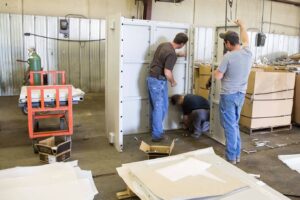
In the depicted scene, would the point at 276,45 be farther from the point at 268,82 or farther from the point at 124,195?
the point at 124,195

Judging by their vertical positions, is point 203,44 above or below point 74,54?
above

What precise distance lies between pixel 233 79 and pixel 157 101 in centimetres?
117

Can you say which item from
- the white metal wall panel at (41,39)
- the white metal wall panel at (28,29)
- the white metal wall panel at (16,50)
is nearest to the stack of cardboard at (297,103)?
the white metal wall panel at (41,39)

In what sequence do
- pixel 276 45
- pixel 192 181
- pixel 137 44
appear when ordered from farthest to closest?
pixel 276 45
pixel 137 44
pixel 192 181

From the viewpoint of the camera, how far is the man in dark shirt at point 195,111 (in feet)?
13.8

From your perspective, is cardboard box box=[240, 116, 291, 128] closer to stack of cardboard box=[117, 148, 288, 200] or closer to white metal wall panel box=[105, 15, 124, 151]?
white metal wall panel box=[105, 15, 124, 151]

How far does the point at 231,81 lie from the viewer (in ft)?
10.2

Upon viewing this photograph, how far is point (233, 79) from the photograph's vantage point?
10.1ft

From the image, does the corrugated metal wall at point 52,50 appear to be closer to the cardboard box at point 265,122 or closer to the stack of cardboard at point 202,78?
the stack of cardboard at point 202,78

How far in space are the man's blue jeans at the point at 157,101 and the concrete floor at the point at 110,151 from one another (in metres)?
0.26

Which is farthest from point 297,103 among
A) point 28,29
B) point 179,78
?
point 28,29

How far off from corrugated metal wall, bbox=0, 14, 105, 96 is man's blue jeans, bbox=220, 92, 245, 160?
497 cm

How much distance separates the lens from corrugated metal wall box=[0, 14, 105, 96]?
6.63m

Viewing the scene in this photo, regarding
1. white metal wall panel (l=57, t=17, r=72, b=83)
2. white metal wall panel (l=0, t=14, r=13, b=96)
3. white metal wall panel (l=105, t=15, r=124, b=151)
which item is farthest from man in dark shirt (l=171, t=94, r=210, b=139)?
white metal wall panel (l=0, t=14, r=13, b=96)
